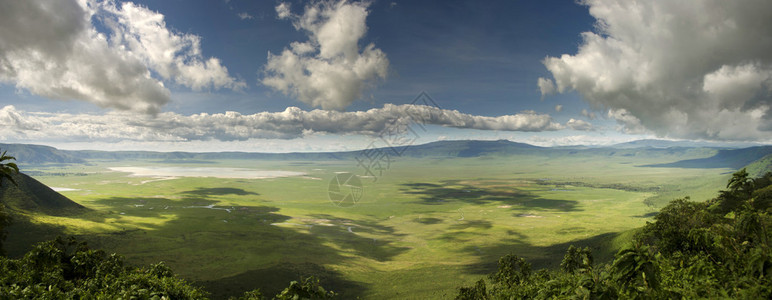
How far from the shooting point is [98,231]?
456ft

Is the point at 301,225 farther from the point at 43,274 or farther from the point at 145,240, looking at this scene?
the point at 43,274

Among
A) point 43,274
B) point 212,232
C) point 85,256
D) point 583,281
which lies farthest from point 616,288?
point 212,232

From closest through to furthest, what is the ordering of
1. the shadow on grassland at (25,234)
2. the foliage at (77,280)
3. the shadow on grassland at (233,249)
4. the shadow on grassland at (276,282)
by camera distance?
the foliage at (77,280) < the shadow on grassland at (276,282) < the shadow on grassland at (233,249) < the shadow on grassland at (25,234)

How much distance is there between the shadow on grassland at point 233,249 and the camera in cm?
9606

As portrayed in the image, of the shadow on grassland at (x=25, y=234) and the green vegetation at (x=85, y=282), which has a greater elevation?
the green vegetation at (x=85, y=282)

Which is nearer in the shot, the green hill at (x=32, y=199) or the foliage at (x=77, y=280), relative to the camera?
the foliage at (x=77, y=280)

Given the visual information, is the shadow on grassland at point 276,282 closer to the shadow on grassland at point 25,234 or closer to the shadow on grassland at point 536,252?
the shadow on grassland at point 536,252

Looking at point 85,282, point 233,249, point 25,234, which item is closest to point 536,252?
point 233,249

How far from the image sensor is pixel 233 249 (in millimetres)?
134000

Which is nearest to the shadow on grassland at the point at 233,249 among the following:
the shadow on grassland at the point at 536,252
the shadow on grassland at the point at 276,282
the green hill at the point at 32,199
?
the shadow on grassland at the point at 276,282

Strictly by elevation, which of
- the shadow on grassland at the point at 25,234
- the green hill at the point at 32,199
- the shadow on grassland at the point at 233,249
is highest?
the green hill at the point at 32,199

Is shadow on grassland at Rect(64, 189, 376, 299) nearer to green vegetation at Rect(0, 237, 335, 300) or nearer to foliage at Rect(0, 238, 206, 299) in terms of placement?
foliage at Rect(0, 238, 206, 299)

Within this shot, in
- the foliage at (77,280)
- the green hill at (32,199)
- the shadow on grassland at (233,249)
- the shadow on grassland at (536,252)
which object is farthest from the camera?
the green hill at (32,199)

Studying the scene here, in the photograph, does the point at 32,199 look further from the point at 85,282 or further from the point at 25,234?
the point at 85,282
